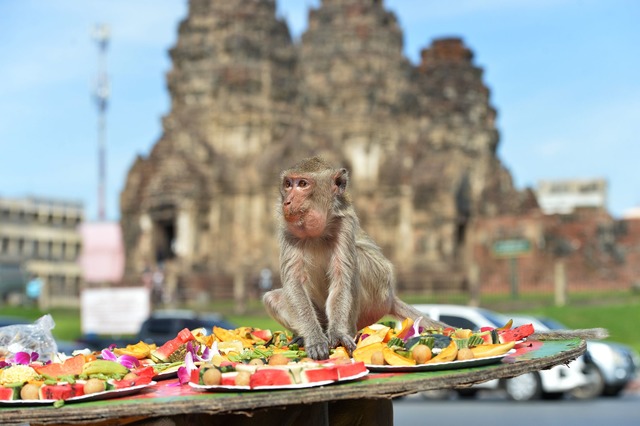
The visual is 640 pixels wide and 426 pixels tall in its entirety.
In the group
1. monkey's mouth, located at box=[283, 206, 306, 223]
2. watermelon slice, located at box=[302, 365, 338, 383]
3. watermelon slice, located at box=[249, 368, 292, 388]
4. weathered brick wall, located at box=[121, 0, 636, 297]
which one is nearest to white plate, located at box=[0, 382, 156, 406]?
watermelon slice, located at box=[249, 368, 292, 388]

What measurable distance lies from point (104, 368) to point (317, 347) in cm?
84

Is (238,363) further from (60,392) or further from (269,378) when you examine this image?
(60,392)

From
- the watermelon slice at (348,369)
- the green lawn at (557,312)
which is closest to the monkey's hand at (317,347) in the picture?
the watermelon slice at (348,369)

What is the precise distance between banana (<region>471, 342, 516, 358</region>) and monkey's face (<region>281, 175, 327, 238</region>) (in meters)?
0.94

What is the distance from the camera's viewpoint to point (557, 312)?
2569cm

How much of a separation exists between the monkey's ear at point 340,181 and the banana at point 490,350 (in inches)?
41.6

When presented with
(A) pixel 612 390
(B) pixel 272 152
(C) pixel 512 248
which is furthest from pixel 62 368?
(B) pixel 272 152

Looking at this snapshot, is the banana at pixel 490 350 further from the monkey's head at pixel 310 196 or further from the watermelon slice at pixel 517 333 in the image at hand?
the monkey's head at pixel 310 196

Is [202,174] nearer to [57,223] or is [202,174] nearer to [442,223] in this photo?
[442,223]

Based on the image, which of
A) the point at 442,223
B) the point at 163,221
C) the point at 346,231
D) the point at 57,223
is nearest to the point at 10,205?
the point at 57,223

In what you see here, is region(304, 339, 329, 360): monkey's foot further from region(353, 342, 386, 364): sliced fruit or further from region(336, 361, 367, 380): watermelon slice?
region(336, 361, 367, 380): watermelon slice

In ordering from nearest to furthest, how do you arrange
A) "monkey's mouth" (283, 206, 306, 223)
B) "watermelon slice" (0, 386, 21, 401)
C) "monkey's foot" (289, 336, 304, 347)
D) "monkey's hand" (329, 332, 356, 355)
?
"watermelon slice" (0, 386, 21, 401) → "monkey's hand" (329, 332, 356, 355) → "monkey's mouth" (283, 206, 306, 223) → "monkey's foot" (289, 336, 304, 347)

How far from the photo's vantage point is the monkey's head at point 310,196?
4.13 m

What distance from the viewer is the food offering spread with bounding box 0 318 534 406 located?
3.13 m
